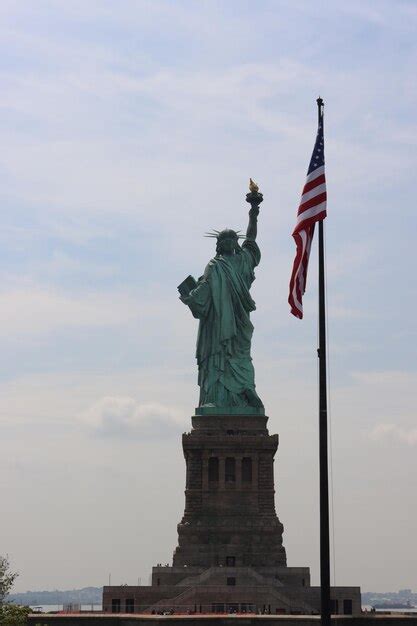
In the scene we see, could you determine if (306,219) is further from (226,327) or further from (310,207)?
(226,327)

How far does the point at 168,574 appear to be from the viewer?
7112 centimetres

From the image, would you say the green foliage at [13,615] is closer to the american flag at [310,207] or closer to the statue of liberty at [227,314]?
the american flag at [310,207]

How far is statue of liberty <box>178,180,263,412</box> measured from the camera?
79.1m

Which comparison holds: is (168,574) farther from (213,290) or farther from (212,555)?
(213,290)

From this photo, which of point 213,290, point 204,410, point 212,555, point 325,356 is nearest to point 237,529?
point 212,555

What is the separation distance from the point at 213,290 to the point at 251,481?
38.3 ft

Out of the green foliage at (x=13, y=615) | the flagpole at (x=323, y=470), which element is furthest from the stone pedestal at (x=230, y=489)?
the flagpole at (x=323, y=470)

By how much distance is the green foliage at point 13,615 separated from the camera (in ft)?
147

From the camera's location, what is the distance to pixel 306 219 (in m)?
28.1

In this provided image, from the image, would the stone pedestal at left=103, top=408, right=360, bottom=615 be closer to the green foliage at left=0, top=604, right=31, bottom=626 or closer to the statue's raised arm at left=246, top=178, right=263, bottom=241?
the statue's raised arm at left=246, top=178, right=263, bottom=241

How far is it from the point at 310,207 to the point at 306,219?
0.26m

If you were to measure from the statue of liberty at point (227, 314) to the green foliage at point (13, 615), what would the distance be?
33316mm

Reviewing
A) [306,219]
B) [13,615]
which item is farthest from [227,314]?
[306,219]

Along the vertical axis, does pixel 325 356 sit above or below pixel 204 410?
below
